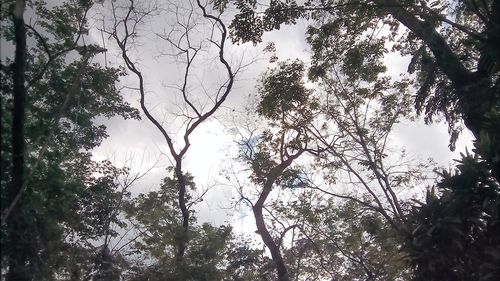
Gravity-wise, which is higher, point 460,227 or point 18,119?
point 18,119

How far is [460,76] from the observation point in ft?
31.2

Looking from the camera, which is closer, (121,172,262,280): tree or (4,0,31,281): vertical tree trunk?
(4,0,31,281): vertical tree trunk

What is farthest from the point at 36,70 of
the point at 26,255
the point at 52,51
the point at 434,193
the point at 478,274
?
the point at 478,274

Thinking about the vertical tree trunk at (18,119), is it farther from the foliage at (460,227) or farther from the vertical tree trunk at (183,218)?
the foliage at (460,227)

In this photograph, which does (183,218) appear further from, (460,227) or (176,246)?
(460,227)

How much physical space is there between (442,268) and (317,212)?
784cm

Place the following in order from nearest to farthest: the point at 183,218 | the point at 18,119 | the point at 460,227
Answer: the point at 18,119
the point at 460,227
the point at 183,218

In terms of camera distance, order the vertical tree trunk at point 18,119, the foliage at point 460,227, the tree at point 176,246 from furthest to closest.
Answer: the tree at point 176,246
the foliage at point 460,227
the vertical tree trunk at point 18,119

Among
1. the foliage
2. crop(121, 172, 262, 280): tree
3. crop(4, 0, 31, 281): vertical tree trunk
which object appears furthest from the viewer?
crop(121, 172, 262, 280): tree

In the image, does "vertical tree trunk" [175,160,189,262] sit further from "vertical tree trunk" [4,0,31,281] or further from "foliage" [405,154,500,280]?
"foliage" [405,154,500,280]

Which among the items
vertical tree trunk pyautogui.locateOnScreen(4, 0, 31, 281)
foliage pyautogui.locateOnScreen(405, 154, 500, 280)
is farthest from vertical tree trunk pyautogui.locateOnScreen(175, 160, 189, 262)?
foliage pyautogui.locateOnScreen(405, 154, 500, 280)

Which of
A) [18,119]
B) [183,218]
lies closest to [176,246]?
[183,218]

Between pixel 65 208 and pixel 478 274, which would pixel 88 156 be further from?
pixel 478 274

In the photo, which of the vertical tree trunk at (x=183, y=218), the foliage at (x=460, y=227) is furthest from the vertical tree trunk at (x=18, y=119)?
the foliage at (x=460, y=227)
